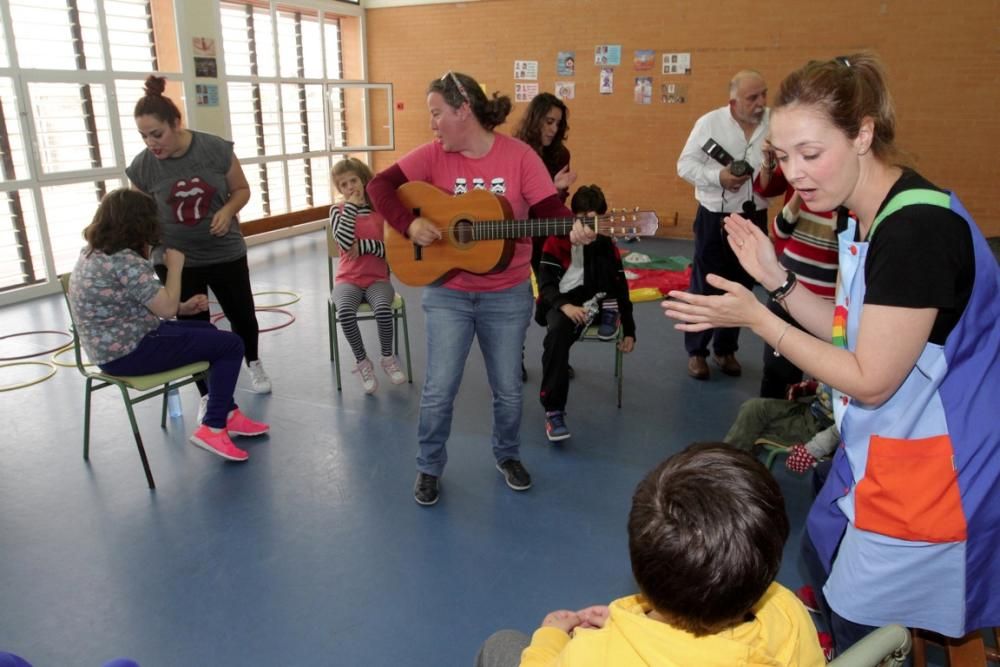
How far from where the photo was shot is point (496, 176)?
294cm

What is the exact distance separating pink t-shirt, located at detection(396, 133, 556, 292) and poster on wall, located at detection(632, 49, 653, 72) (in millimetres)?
6274

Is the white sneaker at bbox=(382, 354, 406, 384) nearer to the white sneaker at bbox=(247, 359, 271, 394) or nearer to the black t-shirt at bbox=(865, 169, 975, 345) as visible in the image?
the white sneaker at bbox=(247, 359, 271, 394)

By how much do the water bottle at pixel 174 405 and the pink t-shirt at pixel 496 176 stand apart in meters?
1.96

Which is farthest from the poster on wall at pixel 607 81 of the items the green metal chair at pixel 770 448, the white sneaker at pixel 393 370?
the green metal chair at pixel 770 448

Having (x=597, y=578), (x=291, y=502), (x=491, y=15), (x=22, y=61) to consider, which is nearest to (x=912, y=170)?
(x=597, y=578)

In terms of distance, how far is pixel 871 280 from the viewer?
1.32 meters

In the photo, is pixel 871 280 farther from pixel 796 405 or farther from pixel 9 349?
pixel 9 349

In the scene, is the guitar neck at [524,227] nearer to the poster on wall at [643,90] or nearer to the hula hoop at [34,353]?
the hula hoop at [34,353]

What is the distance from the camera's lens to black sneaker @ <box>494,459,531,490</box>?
3217 mm

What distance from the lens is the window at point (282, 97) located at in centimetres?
837

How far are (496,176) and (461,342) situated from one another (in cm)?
70

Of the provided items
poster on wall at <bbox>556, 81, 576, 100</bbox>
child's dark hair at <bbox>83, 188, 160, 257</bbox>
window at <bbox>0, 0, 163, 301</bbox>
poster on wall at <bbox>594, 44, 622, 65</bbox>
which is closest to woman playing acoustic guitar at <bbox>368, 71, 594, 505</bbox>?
child's dark hair at <bbox>83, 188, 160, 257</bbox>

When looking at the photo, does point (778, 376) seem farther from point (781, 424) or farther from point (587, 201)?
point (587, 201)

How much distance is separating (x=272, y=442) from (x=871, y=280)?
3080mm
